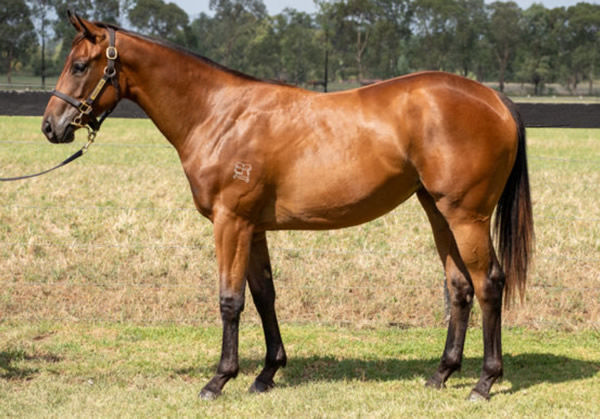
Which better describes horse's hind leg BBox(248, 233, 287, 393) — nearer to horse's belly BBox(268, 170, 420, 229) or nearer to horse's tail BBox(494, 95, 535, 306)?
horse's belly BBox(268, 170, 420, 229)

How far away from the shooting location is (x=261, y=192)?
4.01m

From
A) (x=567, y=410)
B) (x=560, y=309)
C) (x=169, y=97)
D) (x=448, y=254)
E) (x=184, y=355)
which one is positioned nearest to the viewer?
(x=567, y=410)

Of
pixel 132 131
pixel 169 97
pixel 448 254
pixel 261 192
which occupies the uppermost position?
pixel 169 97

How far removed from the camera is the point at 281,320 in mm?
5906

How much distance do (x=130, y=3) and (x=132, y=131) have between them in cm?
6491

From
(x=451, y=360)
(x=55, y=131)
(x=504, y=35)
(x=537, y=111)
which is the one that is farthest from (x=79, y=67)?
(x=504, y=35)

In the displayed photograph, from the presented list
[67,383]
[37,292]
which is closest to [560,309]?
[67,383]

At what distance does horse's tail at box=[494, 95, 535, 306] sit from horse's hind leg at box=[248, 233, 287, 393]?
1.53 metres

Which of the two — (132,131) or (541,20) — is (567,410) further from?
(541,20)

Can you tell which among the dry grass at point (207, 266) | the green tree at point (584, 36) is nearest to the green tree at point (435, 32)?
the green tree at point (584, 36)

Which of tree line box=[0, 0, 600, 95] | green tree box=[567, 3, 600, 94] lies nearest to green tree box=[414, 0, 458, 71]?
tree line box=[0, 0, 600, 95]

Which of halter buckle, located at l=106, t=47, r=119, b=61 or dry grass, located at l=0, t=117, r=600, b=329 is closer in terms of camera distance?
halter buckle, located at l=106, t=47, r=119, b=61

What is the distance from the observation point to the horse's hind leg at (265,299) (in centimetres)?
442

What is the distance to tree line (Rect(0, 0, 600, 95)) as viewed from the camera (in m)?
77.0
